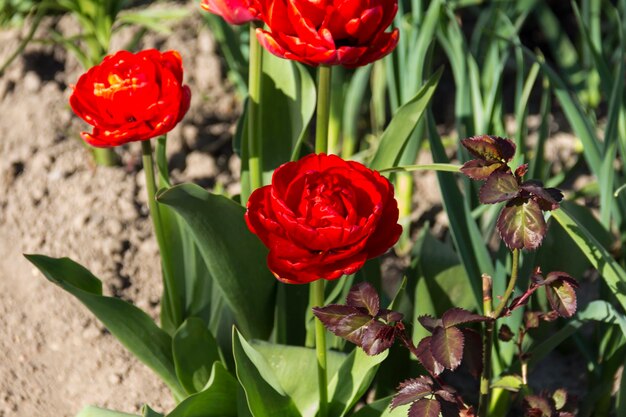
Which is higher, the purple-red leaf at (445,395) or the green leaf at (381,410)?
the purple-red leaf at (445,395)

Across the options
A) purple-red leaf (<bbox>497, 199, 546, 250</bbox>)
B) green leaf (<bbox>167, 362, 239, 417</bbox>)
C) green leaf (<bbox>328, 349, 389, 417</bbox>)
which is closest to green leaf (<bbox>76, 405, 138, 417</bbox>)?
green leaf (<bbox>167, 362, 239, 417</bbox>)

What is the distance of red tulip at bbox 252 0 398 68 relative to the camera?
1.17 meters

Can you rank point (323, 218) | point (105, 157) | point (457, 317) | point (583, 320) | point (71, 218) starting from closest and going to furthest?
1. point (323, 218)
2. point (457, 317)
3. point (583, 320)
4. point (71, 218)
5. point (105, 157)

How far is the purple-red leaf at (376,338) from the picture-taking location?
118 cm

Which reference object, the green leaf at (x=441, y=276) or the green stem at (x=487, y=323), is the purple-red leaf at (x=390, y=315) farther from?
the green leaf at (x=441, y=276)

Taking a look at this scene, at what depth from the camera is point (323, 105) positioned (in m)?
1.32

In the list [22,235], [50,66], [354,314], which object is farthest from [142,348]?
[50,66]

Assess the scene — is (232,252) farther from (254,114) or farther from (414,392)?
(414,392)

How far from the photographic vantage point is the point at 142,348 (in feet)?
5.06

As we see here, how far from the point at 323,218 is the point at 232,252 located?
16.8 inches

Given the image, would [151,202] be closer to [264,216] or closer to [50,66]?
[264,216]

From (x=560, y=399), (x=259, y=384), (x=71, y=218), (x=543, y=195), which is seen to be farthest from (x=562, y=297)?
(x=71, y=218)

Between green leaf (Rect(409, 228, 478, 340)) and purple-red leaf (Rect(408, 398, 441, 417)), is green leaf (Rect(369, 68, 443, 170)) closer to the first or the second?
green leaf (Rect(409, 228, 478, 340))

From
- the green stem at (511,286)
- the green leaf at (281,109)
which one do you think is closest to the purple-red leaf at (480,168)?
the green stem at (511,286)
